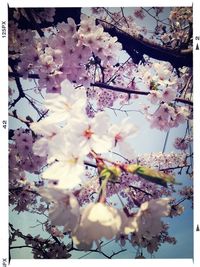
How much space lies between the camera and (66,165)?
111 centimetres

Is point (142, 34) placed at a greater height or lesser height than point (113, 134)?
greater

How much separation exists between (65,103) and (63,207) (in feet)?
1.09

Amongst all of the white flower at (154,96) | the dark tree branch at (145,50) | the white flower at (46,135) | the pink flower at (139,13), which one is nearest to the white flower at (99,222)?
the white flower at (46,135)

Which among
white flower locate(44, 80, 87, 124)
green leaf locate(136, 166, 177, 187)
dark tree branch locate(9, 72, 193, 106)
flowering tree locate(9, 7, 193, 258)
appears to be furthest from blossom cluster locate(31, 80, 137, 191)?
dark tree branch locate(9, 72, 193, 106)

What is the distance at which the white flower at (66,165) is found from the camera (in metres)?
1.08

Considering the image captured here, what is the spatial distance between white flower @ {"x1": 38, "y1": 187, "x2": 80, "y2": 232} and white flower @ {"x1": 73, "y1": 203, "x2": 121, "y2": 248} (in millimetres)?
32

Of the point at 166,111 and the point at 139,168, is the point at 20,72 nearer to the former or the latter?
the point at 166,111

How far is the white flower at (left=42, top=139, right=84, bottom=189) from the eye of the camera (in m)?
1.08

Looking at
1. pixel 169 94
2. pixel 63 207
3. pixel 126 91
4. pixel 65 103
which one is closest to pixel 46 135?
pixel 65 103

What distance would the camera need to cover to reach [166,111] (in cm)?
163

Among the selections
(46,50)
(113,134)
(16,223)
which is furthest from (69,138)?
(16,223)

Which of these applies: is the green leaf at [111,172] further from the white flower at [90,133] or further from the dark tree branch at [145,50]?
the dark tree branch at [145,50]
